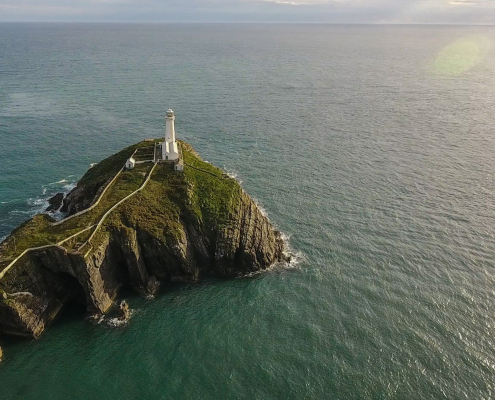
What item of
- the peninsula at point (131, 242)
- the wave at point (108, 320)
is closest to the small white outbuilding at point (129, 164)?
the peninsula at point (131, 242)

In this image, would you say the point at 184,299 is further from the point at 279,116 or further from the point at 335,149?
the point at 279,116

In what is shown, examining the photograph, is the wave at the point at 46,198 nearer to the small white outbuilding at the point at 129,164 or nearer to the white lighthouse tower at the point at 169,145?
the small white outbuilding at the point at 129,164

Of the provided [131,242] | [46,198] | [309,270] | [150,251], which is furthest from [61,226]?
[309,270]

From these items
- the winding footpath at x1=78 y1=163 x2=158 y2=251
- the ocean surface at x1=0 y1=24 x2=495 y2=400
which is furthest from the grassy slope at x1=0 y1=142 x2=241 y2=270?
the ocean surface at x1=0 y1=24 x2=495 y2=400

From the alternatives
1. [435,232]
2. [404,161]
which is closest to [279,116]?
[404,161]

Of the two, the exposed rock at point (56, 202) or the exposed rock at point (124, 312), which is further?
the exposed rock at point (56, 202)

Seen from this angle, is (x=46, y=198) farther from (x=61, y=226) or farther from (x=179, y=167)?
(x=179, y=167)

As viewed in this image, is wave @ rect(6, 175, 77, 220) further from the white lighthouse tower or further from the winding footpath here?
the white lighthouse tower
